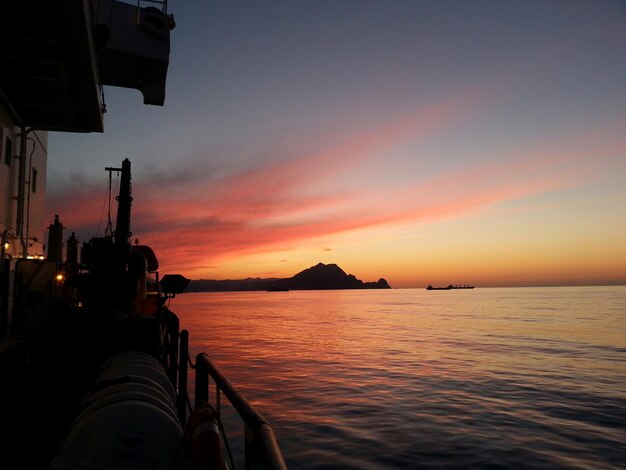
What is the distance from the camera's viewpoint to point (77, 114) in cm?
1778

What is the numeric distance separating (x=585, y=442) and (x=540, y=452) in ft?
7.33

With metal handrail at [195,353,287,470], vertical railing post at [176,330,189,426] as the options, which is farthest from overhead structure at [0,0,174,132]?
metal handrail at [195,353,287,470]

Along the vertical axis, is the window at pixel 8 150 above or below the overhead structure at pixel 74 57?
below

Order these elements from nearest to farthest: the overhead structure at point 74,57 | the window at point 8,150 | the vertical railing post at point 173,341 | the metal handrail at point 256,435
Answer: the metal handrail at point 256,435
the overhead structure at point 74,57
the vertical railing post at point 173,341
the window at point 8,150

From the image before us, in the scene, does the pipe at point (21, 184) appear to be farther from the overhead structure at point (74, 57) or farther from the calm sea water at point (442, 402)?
the calm sea water at point (442, 402)

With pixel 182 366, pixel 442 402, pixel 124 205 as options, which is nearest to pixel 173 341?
pixel 182 366

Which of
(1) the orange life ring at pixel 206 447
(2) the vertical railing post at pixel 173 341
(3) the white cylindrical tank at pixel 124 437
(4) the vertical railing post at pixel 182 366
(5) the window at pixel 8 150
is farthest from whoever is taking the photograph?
(5) the window at pixel 8 150

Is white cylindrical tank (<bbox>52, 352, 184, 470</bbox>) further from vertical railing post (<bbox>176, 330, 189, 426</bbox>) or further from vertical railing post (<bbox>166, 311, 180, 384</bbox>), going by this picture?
vertical railing post (<bbox>166, 311, 180, 384</bbox>)

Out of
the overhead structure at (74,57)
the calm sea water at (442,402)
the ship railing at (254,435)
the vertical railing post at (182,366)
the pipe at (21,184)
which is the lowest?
the calm sea water at (442,402)

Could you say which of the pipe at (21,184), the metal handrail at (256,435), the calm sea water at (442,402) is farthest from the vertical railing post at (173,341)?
the pipe at (21,184)

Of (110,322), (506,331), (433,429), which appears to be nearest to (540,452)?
(433,429)

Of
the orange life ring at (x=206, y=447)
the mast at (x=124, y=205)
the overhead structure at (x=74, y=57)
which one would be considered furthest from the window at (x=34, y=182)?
the orange life ring at (x=206, y=447)

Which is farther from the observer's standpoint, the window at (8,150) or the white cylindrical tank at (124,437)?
Answer: the window at (8,150)

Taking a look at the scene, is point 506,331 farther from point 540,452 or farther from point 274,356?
point 540,452
